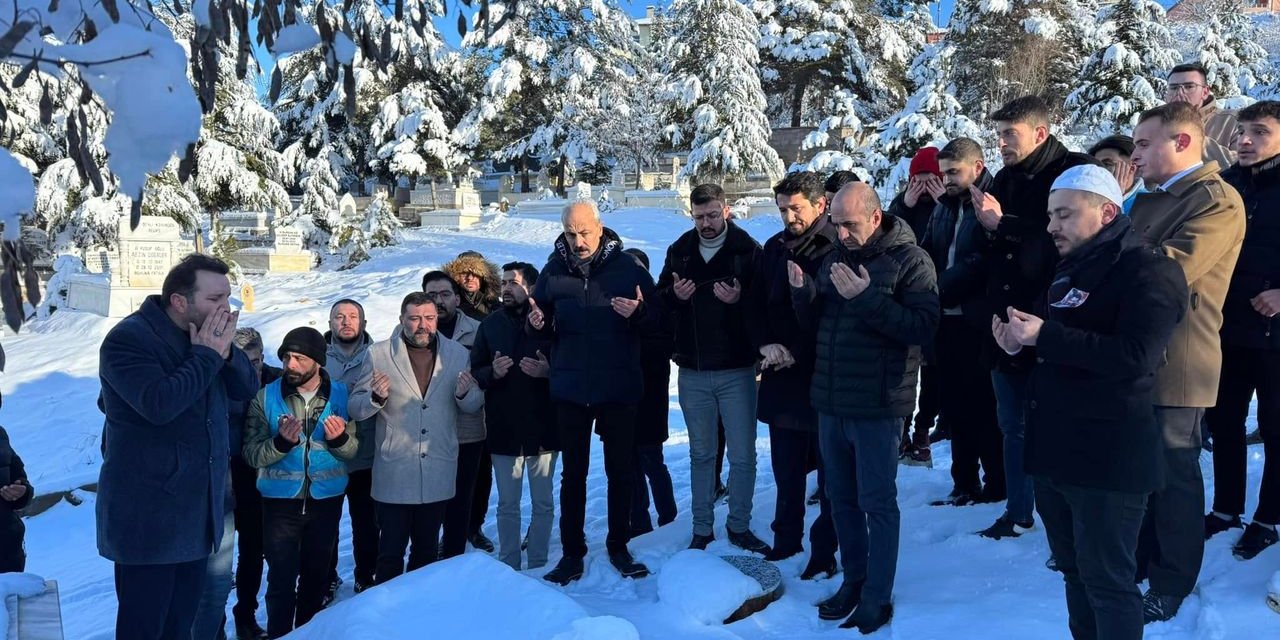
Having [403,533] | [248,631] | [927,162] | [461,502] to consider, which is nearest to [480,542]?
[461,502]

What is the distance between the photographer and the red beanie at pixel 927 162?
556cm

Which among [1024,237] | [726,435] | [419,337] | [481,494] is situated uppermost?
[1024,237]

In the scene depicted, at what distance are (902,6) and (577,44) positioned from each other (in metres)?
15.5

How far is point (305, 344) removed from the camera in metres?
4.59

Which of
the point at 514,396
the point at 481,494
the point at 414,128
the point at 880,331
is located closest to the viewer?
the point at 880,331

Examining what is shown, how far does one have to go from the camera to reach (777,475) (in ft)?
15.9

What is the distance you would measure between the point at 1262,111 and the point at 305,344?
15.3ft

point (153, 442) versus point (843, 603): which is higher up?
point (153, 442)

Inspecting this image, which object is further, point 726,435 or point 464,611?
point 726,435

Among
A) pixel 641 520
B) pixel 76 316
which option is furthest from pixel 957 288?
pixel 76 316

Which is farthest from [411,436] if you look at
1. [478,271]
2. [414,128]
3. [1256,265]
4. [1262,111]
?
[414,128]

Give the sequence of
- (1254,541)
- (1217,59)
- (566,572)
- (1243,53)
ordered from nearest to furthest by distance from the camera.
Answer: (1254,541)
(566,572)
(1217,59)
(1243,53)

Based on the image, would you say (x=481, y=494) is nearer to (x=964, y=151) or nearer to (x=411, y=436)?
(x=411, y=436)

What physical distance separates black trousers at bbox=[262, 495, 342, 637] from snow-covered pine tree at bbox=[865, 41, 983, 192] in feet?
62.8
